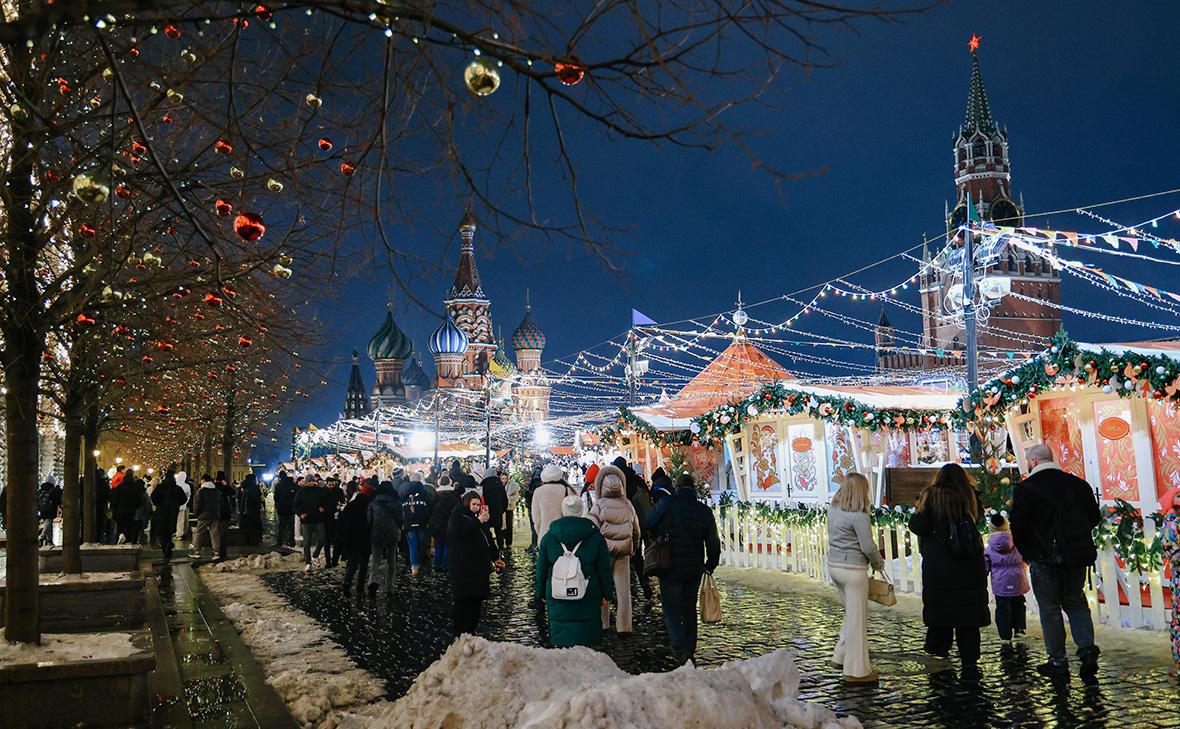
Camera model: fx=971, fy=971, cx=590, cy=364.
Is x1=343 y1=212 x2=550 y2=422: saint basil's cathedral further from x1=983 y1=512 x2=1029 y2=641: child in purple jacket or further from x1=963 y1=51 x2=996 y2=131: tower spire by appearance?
x1=983 y1=512 x2=1029 y2=641: child in purple jacket

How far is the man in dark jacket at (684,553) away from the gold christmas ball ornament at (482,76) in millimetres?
5171

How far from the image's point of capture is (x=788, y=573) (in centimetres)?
1542

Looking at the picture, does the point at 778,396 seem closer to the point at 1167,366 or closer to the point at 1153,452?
the point at 1153,452

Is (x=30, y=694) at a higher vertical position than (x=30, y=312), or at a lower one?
lower

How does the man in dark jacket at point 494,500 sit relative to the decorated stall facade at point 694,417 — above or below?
below

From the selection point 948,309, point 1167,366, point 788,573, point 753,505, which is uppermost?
point 948,309

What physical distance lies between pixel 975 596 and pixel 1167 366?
4819 mm

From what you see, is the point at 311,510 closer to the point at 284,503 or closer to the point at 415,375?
the point at 284,503

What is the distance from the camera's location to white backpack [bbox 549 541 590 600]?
7.29 meters

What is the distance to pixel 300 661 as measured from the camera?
8961mm

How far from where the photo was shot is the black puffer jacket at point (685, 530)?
8.19m

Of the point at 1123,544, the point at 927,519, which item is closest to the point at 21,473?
the point at 927,519

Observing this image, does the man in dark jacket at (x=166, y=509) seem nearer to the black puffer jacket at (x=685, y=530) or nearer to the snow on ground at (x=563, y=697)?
the snow on ground at (x=563, y=697)

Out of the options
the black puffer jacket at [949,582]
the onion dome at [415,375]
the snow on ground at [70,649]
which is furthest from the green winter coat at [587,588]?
the onion dome at [415,375]
